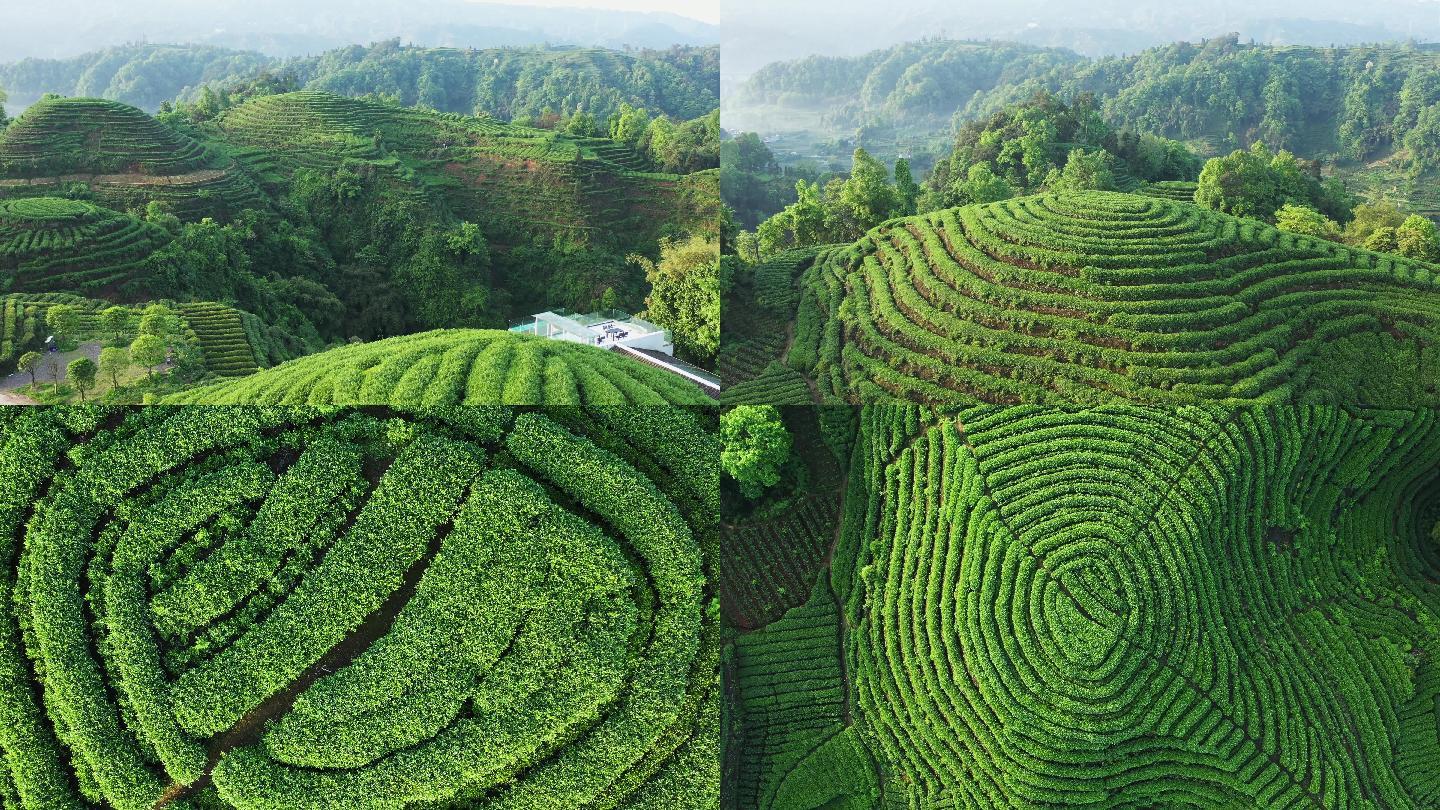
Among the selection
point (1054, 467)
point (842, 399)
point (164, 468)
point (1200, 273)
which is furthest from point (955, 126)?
point (164, 468)

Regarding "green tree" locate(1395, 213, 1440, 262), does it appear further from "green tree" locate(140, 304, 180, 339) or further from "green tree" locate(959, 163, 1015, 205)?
"green tree" locate(140, 304, 180, 339)

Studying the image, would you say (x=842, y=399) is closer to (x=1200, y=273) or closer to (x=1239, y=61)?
(x=1200, y=273)

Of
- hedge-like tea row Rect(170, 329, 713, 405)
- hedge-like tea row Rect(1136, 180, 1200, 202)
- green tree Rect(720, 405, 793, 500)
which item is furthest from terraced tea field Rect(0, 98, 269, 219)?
hedge-like tea row Rect(1136, 180, 1200, 202)

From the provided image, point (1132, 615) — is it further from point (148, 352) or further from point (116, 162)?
point (116, 162)

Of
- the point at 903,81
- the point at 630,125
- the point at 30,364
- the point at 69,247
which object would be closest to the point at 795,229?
the point at 903,81

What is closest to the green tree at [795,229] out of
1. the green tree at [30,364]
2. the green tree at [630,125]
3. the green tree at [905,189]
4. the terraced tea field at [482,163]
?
the terraced tea field at [482,163]

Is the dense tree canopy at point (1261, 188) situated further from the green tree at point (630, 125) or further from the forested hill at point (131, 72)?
the forested hill at point (131, 72)
